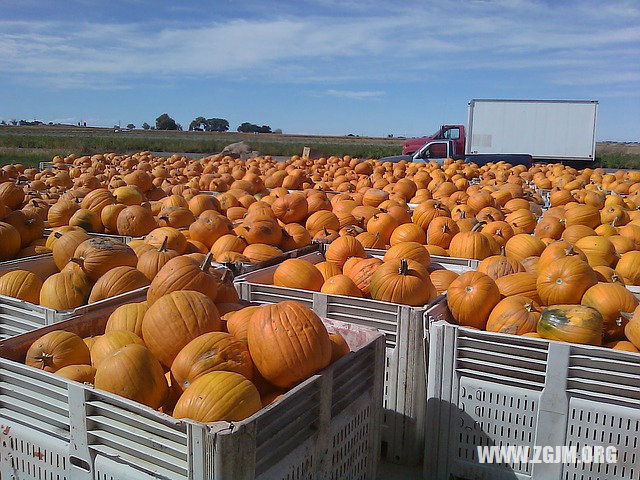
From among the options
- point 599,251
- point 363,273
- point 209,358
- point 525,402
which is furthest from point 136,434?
point 599,251

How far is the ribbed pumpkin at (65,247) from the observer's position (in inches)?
167

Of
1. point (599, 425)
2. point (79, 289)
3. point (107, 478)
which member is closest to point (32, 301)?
point (79, 289)

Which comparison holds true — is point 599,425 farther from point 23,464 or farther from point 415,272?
point 23,464

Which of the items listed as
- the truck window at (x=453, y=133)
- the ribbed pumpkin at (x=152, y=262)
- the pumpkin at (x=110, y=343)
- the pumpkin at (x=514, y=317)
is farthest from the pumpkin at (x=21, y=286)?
the truck window at (x=453, y=133)

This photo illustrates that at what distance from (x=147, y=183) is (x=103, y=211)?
2.40 m

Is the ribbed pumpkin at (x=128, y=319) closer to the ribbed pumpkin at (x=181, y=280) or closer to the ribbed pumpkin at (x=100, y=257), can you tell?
the ribbed pumpkin at (x=181, y=280)

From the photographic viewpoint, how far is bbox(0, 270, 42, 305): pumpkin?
375 centimetres

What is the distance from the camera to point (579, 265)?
11.8 ft

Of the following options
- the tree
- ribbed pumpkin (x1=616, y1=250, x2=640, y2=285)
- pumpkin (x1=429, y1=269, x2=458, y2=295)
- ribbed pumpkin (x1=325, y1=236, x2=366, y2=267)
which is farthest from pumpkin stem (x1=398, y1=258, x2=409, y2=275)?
the tree

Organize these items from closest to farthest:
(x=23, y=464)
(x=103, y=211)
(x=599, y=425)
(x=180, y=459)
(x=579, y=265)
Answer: (x=180, y=459) → (x=23, y=464) → (x=599, y=425) → (x=579, y=265) → (x=103, y=211)

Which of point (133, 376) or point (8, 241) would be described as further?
point (8, 241)

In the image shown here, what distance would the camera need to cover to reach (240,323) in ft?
9.07

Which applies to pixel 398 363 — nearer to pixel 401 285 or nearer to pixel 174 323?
pixel 401 285

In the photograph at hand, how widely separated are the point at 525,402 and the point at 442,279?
4.49ft
